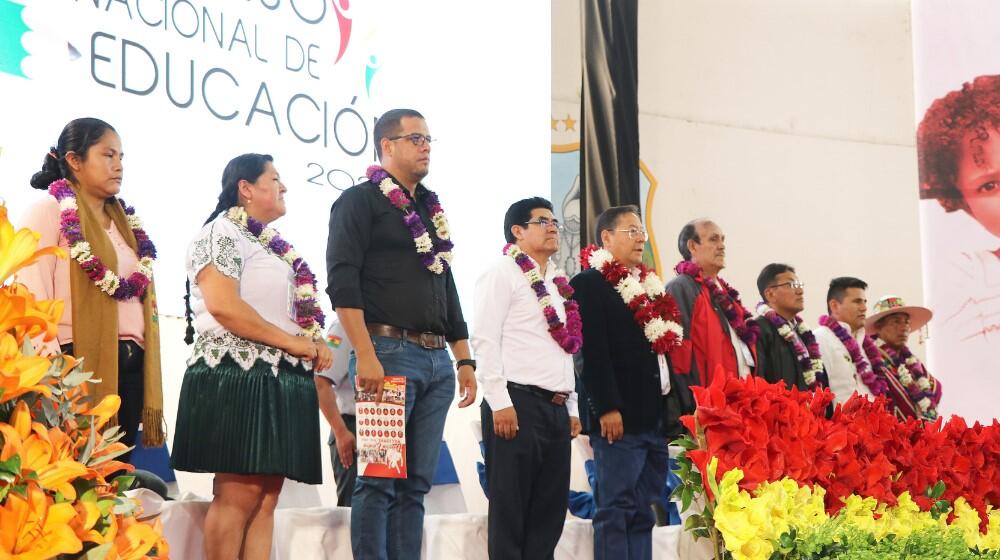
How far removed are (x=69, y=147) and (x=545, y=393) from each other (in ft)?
4.87

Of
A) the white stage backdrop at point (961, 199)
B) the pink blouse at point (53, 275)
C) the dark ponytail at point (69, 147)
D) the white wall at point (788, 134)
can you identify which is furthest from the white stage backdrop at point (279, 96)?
the white stage backdrop at point (961, 199)

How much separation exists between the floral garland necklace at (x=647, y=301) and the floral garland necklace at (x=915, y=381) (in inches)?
83.6

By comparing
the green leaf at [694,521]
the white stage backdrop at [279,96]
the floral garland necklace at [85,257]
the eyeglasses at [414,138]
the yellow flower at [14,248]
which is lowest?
the green leaf at [694,521]

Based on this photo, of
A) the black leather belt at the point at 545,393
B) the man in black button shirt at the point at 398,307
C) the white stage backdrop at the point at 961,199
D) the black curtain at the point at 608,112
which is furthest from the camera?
the white stage backdrop at the point at 961,199

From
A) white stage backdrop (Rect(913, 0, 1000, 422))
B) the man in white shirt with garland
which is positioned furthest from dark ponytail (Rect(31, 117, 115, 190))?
white stage backdrop (Rect(913, 0, 1000, 422))

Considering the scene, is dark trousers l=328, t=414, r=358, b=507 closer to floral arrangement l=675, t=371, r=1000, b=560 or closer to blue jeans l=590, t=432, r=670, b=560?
blue jeans l=590, t=432, r=670, b=560

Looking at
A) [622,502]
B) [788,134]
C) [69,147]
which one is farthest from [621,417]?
[788,134]

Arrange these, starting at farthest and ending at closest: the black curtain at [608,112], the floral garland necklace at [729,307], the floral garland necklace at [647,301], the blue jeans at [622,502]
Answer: the black curtain at [608,112] → the floral garland necklace at [729,307] → the floral garland necklace at [647,301] → the blue jeans at [622,502]

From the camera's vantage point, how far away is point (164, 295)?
157 inches

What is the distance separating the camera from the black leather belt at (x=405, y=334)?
3.01 m

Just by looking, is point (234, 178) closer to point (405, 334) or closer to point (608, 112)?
point (405, 334)

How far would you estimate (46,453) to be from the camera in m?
0.92

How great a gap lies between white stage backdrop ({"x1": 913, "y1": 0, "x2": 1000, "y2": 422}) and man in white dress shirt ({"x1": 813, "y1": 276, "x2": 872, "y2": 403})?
85.2 inches

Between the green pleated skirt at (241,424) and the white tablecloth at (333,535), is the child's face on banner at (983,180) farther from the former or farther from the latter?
the green pleated skirt at (241,424)
